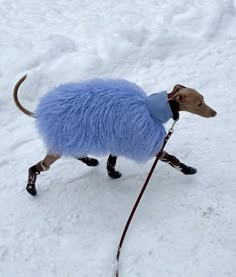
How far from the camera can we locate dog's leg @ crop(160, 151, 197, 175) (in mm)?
2623

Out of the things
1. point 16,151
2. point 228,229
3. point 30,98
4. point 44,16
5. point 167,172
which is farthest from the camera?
point 44,16

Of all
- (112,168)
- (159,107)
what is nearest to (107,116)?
(159,107)

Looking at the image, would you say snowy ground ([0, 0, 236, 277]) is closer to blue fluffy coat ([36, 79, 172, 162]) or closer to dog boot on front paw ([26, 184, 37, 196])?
dog boot on front paw ([26, 184, 37, 196])

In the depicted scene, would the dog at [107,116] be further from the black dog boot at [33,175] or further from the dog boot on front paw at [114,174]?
the dog boot on front paw at [114,174]

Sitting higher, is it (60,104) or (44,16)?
(60,104)

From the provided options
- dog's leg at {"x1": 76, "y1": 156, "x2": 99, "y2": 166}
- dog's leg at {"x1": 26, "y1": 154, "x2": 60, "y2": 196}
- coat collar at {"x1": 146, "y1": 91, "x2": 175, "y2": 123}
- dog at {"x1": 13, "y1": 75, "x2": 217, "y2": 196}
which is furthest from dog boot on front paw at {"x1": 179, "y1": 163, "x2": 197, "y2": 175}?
dog's leg at {"x1": 26, "y1": 154, "x2": 60, "y2": 196}

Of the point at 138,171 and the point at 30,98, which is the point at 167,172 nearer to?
the point at 138,171

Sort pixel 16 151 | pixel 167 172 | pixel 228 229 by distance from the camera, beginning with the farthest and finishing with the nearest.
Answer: pixel 16 151, pixel 167 172, pixel 228 229

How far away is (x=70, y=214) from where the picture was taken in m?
2.57

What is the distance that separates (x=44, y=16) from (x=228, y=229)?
316 centimetres

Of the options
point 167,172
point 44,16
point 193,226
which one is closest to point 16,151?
point 167,172

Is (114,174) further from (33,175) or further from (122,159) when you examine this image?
(33,175)

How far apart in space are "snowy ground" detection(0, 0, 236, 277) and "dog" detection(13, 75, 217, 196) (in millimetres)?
447

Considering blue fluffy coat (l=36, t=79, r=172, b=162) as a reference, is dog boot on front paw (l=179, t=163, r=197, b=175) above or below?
below
